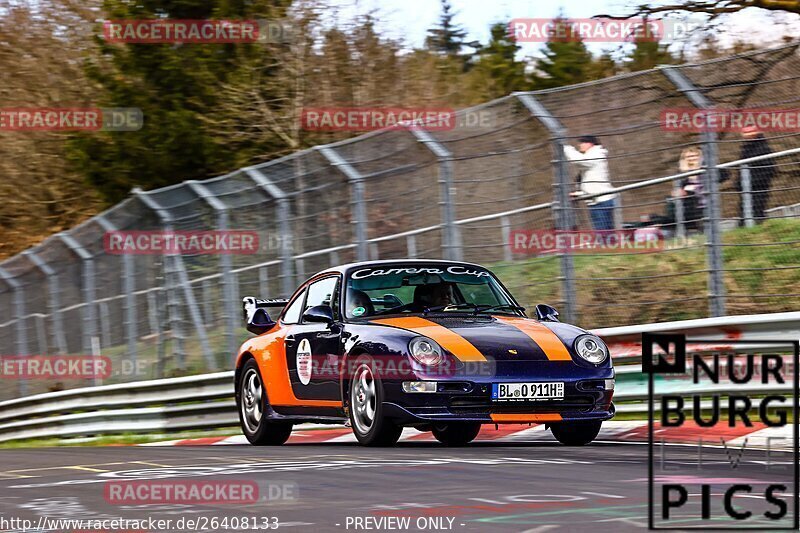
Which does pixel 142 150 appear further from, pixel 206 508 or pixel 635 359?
pixel 206 508

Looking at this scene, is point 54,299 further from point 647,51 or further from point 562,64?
point 562,64

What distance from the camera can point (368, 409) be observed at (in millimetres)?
9750

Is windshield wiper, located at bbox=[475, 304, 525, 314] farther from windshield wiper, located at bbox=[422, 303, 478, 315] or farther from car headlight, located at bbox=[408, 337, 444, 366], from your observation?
car headlight, located at bbox=[408, 337, 444, 366]

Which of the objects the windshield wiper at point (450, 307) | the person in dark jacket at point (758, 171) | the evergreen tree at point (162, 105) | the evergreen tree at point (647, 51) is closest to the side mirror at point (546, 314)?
the windshield wiper at point (450, 307)

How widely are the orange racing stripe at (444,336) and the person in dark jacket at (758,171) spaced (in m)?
2.86

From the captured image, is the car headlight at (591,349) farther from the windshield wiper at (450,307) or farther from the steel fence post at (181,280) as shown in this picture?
the steel fence post at (181,280)

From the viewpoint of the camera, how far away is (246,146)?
29.2m

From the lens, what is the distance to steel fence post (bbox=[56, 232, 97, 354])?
1911cm

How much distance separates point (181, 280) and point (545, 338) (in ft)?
28.1

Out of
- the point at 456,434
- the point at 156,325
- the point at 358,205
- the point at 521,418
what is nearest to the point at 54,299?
the point at 156,325

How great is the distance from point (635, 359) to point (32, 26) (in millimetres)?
26474

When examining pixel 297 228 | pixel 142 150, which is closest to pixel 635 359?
pixel 297 228

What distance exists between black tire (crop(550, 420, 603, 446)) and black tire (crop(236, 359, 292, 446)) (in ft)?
8.09

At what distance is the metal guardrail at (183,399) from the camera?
10273mm
